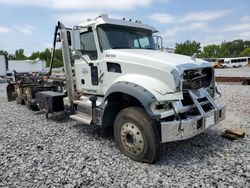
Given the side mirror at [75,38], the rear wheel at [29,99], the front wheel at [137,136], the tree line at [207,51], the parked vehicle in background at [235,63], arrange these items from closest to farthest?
1. the front wheel at [137,136]
2. the side mirror at [75,38]
3. the rear wheel at [29,99]
4. the parked vehicle in background at [235,63]
5. the tree line at [207,51]

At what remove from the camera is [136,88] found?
446cm

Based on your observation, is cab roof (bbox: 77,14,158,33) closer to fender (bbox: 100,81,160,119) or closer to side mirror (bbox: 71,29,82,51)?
side mirror (bbox: 71,29,82,51)

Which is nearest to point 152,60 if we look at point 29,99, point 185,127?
point 185,127

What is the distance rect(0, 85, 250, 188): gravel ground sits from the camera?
3.88 metres

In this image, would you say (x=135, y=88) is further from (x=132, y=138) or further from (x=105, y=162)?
(x=105, y=162)

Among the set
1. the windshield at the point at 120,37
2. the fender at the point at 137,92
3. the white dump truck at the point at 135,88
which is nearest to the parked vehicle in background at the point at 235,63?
the windshield at the point at 120,37

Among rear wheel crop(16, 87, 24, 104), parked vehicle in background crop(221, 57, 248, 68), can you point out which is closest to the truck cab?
rear wheel crop(16, 87, 24, 104)

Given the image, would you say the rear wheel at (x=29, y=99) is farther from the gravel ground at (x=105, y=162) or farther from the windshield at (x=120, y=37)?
the windshield at (x=120, y=37)

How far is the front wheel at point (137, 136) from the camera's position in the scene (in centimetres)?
428

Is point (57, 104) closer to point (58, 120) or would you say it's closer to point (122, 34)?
point (58, 120)

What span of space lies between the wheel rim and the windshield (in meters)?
1.86

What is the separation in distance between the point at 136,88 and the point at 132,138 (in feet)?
2.90

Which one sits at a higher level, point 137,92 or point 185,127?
point 137,92

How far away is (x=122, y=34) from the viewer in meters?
5.86
